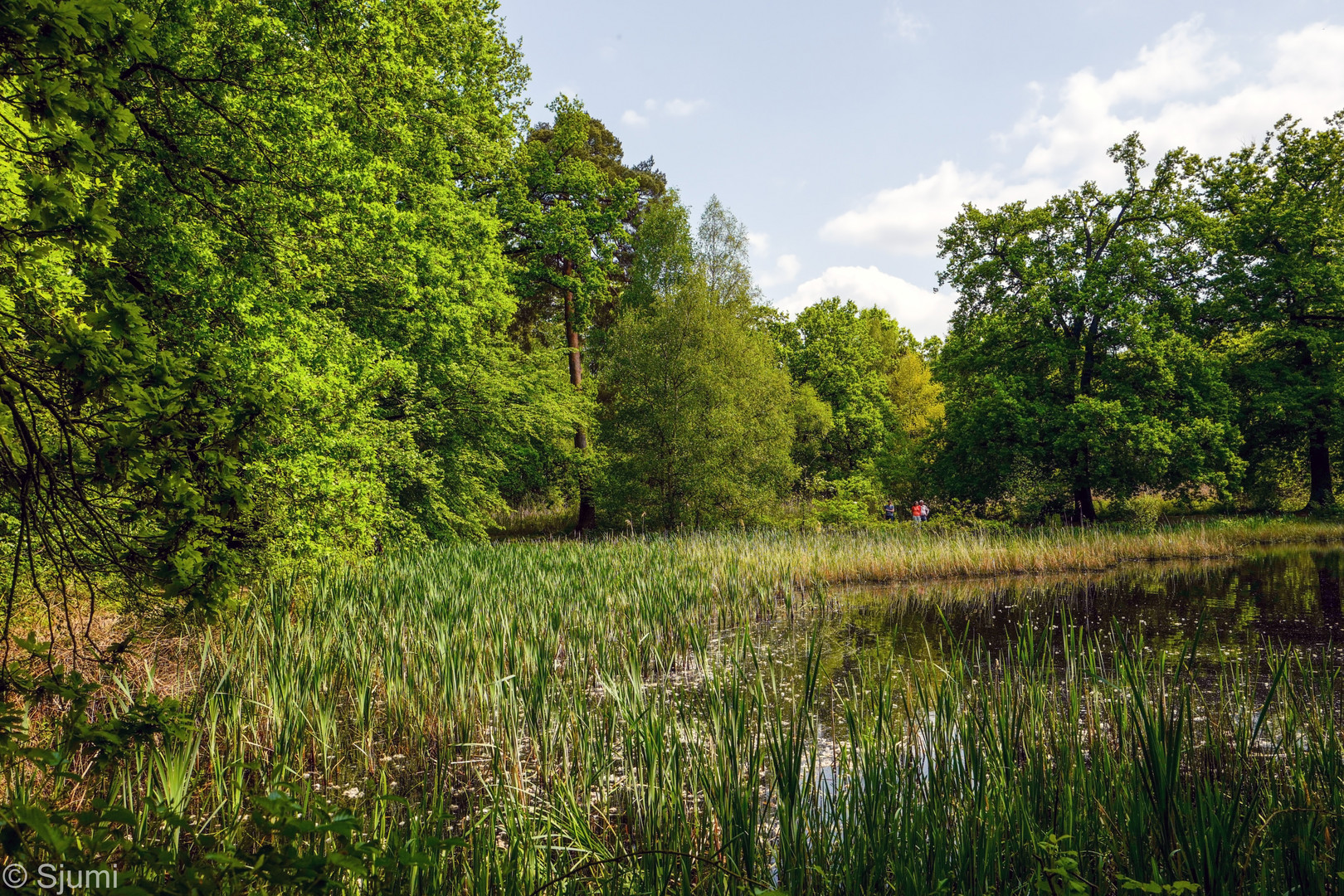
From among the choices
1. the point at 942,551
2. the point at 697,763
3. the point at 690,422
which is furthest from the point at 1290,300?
the point at 697,763

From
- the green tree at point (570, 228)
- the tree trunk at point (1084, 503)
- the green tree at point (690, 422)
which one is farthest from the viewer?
the green tree at point (570, 228)

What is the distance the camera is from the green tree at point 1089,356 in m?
18.3

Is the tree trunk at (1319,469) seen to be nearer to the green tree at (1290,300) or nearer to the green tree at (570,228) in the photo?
the green tree at (1290,300)

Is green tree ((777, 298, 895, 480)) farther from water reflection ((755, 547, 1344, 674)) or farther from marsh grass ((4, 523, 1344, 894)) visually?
marsh grass ((4, 523, 1344, 894))

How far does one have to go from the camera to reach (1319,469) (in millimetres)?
21312

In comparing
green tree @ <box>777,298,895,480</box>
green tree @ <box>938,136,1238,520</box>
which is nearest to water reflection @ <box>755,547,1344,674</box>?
green tree @ <box>938,136,1238,520</box>

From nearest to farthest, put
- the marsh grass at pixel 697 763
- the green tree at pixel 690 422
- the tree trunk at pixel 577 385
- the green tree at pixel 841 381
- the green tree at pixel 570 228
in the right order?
1. the marsh grass at pixel 697 763
2. the green tree at pixel 690 422
3. the green tree at pixel 570 228
4. the tree trunk at pixel 577 385
5. the green tree at pixel 841 381

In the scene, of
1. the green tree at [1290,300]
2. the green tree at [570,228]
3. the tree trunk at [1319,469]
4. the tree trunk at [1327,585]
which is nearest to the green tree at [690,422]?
the green tree at [570,228]

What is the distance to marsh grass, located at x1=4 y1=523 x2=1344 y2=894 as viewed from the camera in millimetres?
2455

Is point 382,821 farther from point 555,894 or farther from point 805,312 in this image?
point 805,312

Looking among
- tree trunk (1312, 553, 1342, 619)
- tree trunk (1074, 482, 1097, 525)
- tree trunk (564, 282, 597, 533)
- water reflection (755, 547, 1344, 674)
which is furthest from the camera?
tree trunk (564, 282, 597, 533)

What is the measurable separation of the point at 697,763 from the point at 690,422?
49.1ft
